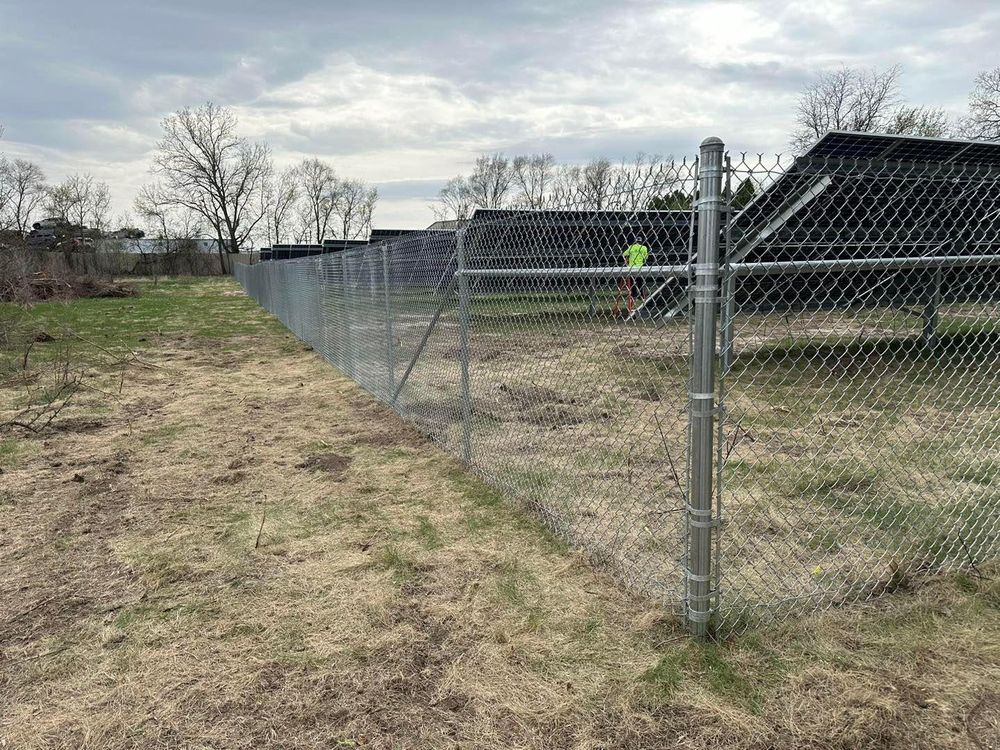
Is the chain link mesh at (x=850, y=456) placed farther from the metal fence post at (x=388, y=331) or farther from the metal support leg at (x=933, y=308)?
the metal fence post at (x=388, y=331)

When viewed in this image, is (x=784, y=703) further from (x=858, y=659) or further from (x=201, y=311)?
(x=201, y=311)

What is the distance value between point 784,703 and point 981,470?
3467 mm

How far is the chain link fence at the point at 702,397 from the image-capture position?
2484mm

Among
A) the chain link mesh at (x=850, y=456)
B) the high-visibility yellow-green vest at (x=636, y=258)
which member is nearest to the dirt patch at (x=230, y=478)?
the high-visibility yellow-green vest at (x=636, y=258)

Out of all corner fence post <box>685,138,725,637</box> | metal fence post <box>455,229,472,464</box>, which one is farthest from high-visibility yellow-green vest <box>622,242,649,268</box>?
metal fence post <box>455,229,472,464</box>

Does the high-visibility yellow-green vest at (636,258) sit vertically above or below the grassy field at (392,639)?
above

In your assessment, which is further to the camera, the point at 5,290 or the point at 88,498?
the point at 5,290

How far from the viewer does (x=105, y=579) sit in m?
3.38

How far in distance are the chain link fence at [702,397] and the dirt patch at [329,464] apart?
89 cm

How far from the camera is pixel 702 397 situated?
2.33 m

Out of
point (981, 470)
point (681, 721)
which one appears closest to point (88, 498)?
point (681, 721)

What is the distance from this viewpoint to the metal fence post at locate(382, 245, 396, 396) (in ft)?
20.1

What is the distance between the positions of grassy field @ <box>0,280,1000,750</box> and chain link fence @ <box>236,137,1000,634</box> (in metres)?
0.28

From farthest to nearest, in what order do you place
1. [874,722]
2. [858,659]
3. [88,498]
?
[88,498]
[858,659]
[874,722]
